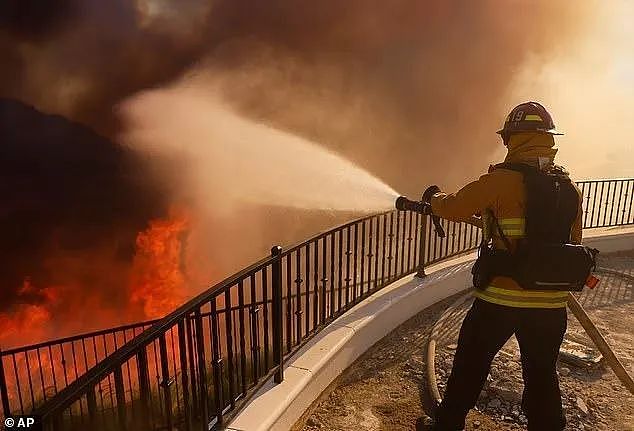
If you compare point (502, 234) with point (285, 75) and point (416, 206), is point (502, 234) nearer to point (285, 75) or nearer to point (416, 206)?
point (416, 206)

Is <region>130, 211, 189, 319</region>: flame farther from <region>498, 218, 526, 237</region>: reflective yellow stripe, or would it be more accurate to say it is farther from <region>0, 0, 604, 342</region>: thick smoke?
<region>498, 218, 526, 237</region>: reflective yellow stripe

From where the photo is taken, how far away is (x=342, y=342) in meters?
3.88

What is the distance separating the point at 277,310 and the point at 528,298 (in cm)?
165

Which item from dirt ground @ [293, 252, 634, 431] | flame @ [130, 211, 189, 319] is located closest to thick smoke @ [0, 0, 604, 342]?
flame @ [130, 211, 189, 319]

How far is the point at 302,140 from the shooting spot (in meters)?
16.5

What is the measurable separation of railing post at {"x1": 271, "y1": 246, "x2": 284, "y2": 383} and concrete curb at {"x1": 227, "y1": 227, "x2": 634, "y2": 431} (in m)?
0.12

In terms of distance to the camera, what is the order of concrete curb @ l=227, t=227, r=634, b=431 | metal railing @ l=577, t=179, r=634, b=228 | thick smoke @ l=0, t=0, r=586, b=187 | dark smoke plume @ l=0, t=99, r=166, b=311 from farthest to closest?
thick smoke @ l=0, t=0, r=586, b=187 < dark smoke plume @ l=0, t=99, r=166, b=311 < metal railing @ l=577, t=179, r=634, b=228 < concrete curb @ l=227, t=227, r=634, b=431

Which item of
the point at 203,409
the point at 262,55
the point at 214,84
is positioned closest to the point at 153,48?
the point at 214,84

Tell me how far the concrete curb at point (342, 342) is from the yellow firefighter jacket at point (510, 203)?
144 cm

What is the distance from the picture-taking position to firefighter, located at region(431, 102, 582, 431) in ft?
8.36

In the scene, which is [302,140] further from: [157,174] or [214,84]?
[157,174]

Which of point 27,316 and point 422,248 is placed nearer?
point 422,248

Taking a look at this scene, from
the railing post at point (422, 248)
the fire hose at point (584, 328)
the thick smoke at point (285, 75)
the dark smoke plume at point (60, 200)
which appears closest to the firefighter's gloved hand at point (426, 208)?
the fire hose at point (584, 328)

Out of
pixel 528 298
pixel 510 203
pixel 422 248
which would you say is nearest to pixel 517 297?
pixel 528 298
